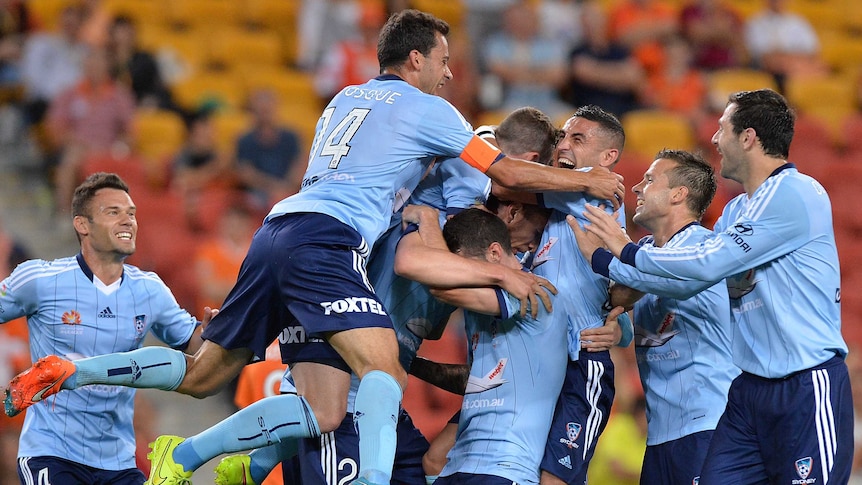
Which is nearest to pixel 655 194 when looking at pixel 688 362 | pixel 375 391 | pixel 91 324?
pixel 688 362

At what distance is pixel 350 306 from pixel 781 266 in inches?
80.3

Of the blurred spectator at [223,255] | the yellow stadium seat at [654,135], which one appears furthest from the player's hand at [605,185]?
the yellow stadium seat at [654,135]

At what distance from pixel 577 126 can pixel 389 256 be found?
1199 millimetres

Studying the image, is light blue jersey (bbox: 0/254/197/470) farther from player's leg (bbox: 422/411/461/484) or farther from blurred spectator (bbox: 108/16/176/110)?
blurred spectator (bbox: 108/16/176/110)

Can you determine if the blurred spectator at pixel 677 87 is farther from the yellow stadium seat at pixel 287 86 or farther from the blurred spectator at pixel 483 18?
the yellow stadium seat at pixel 287 86

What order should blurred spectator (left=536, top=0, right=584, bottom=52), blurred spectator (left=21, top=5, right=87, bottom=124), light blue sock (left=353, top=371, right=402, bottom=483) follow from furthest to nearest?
blurred spectator (left=536, top=0, right=584, bottom=52) < blurred spectator (left=21, top=5, right=87, bottom=124) < light blue sock (left=353, top=371, right=402, bottom=483)

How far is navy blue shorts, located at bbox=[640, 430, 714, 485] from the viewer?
5.75 metres

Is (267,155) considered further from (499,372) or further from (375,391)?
(375,391)

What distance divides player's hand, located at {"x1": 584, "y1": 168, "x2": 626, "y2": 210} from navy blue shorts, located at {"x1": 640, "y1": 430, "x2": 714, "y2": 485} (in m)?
1.24

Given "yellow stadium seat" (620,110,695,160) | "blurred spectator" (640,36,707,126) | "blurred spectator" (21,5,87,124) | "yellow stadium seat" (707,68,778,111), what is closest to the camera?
"blurred spectator" (21,5,87,124)

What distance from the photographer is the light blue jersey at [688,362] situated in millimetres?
5832

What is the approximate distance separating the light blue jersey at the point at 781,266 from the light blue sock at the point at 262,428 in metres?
1.75

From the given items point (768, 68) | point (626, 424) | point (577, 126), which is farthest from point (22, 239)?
point (768, 68)

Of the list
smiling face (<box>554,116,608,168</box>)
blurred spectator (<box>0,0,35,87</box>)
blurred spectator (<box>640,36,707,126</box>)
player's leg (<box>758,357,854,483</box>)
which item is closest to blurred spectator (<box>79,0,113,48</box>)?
blurred spectator (<box>0,0,35,87</box>)
